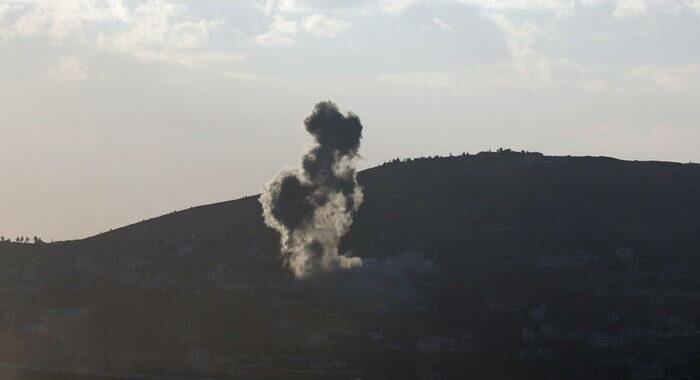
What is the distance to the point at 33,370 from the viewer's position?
187 metres

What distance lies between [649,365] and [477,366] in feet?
87.2

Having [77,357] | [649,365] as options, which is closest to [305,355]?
[77,357]

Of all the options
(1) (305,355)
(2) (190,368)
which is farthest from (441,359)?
(2) (190,368)

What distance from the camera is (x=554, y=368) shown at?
190875mm

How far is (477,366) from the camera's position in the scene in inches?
7554

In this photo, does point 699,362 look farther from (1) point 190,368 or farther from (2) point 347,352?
(1) point 190,368

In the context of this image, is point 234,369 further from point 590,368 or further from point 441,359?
point 590,368

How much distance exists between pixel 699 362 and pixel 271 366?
64.4 m

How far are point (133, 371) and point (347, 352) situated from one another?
3171cm

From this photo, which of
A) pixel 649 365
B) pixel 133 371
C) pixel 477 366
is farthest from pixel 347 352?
pixel 649 365

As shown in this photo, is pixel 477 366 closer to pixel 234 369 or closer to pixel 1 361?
pixel 234 369

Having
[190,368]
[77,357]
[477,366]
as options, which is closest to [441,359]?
[477,366]

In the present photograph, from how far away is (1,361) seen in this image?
197 m

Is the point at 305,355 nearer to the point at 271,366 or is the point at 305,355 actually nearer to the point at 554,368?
the point at 271,366
